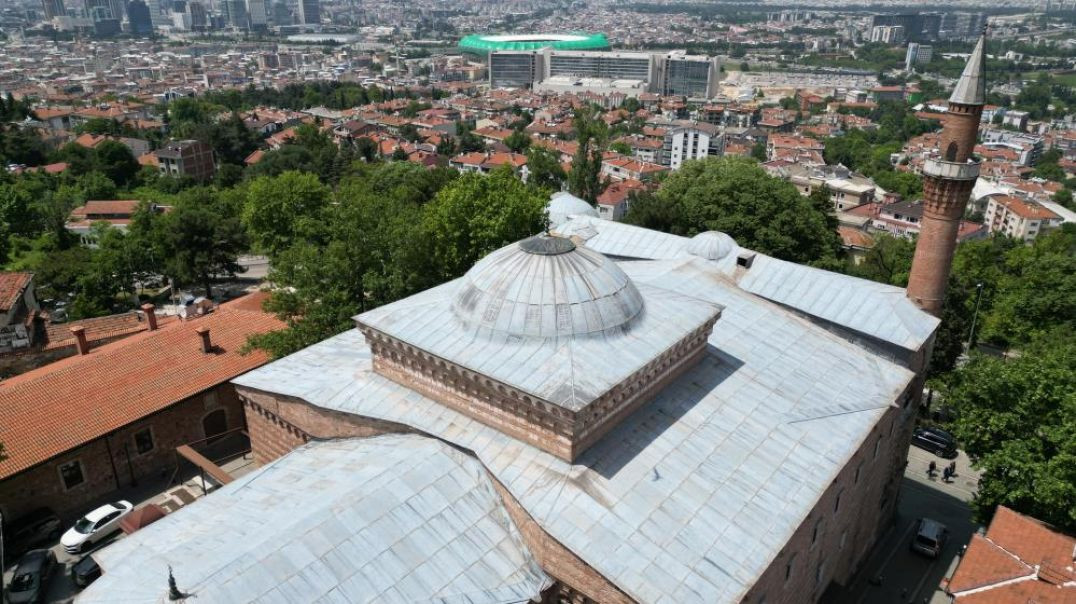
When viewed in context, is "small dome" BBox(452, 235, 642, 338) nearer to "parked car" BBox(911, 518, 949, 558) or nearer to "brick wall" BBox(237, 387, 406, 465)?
"brick wall" BBox(237, 387, 406, 465)

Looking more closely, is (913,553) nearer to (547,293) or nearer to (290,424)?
(547,293)

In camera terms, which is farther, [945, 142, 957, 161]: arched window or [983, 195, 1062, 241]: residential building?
[983, 195, 1062, 241]: residential building

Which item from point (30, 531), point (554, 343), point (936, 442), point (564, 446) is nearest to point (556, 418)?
point (564, 446)

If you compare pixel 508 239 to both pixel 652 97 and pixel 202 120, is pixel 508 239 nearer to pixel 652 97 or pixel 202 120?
pixel 202 120

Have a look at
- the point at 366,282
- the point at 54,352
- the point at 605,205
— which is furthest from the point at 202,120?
the point at 366,282

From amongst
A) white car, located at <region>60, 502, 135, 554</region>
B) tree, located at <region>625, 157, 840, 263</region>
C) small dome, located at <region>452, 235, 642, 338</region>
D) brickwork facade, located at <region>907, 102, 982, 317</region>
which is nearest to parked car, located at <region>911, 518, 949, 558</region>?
brickwork facade, located at <region>907, 102, 982, 317</region>

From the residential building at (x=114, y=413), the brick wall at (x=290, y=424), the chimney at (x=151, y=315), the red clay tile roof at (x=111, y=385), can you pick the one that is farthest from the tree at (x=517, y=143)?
the brick wall at (x=290, y=424)
